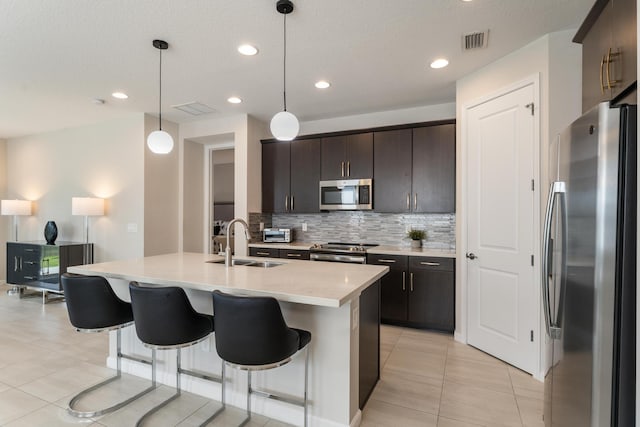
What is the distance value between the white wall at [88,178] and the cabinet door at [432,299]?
3.72m

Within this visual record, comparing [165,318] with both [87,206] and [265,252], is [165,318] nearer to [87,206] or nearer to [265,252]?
[265,252]

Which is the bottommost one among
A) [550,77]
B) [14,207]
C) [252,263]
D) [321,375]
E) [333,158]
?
[321,375]

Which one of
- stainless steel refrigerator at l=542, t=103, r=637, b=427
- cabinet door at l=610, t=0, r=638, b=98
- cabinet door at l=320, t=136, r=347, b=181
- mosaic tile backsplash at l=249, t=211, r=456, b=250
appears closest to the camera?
stainless steel refrigerator at l=542, t=103, r=637, b=427

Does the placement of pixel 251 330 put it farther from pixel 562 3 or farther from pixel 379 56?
pixel 562 3

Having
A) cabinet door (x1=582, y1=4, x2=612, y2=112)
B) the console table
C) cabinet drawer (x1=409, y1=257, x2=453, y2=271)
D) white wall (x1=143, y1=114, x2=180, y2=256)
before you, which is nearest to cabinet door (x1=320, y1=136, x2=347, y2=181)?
cabinet drawer (x1=409, y1=257, x2=453, y2=271)

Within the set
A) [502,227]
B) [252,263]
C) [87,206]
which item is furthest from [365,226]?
[87,206]

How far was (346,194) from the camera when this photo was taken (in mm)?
4367

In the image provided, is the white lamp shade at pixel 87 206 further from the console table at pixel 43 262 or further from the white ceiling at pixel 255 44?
the white ceiling at pixel 255 44

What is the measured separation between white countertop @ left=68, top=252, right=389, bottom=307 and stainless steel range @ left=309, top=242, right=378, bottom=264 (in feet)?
4.52

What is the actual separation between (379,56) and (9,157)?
706 centimetres

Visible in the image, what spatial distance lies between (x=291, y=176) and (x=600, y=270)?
3.91 m

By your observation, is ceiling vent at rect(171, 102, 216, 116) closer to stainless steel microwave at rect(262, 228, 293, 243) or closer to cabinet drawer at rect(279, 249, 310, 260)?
stainless steel microwave at rect(262, 228, 293, 243)

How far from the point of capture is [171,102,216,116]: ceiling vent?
4.20 meters

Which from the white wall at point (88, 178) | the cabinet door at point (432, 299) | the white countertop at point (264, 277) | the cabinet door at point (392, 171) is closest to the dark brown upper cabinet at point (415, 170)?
the cabinet door at point (392, 171)
